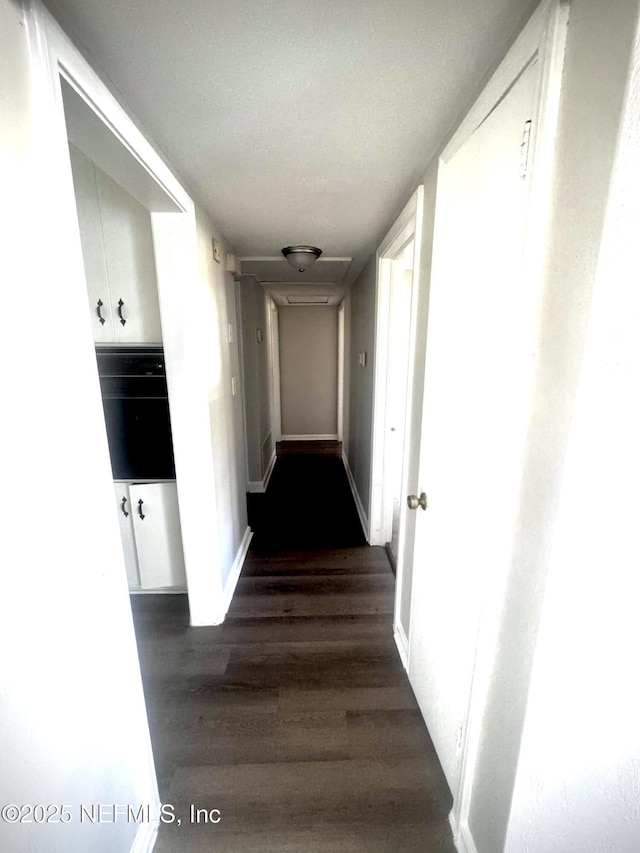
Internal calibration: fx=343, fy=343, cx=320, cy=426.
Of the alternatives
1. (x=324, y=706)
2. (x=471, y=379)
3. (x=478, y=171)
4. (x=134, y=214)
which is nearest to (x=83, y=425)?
(x=471, y=379)

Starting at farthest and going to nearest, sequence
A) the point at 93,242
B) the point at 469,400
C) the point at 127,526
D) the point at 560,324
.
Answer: the point at 127,526 < the point at 93,242 < the point at 469,400 < the point at 560,324

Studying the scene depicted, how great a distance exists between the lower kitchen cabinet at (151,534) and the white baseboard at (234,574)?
27 centimetres

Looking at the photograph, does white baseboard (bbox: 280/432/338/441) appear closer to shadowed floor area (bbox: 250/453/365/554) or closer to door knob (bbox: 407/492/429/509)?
shadowed floor area (bbox: 250/453/365/554)

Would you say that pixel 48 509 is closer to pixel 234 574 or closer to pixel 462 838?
pixel 462 838

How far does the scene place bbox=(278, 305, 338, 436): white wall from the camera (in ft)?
17.4

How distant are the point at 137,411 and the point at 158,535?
2.33 ft

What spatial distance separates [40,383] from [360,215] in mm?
1637

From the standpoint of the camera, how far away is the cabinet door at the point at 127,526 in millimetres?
1873

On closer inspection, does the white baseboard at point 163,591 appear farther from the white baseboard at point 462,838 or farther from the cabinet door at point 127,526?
the white baseboard at point 462,838

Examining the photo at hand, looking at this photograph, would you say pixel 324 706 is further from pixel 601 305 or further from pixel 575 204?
pixel 575 204

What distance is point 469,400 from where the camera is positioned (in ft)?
3.13

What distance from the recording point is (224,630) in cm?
184

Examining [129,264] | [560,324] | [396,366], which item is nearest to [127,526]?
[129,264]

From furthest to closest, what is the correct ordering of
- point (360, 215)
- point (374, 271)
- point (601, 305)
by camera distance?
point (374, 271) < point (360, 215) < point (601, 305)
